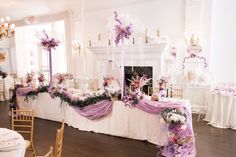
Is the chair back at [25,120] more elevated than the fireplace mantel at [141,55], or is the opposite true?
the fireplace mantel at [141,55]

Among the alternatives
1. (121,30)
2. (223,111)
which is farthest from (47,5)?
(223,111)

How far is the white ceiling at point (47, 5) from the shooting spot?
7.07 metres

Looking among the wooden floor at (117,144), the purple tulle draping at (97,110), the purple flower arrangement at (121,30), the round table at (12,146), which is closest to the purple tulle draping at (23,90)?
the wooden floor at (117,144)

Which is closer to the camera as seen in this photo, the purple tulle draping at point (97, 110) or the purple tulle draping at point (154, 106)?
the purple tulle draping at point (154, 106)

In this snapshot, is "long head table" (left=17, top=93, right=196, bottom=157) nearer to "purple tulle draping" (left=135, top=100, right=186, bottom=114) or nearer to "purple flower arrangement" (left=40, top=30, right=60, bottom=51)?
"purple tulle draping" (left=135, top=100, right=186, bottom=114)

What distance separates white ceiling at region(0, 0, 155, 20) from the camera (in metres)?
7.07

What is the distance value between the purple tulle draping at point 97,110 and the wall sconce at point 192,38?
10.3 feet

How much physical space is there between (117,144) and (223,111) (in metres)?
2.77

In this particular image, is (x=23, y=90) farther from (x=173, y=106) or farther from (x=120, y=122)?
(x=173, y=106)

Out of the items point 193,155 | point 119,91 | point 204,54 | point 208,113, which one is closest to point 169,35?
point 204,54

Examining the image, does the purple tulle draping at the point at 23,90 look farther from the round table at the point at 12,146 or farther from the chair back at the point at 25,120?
the round table at the point at 12,146

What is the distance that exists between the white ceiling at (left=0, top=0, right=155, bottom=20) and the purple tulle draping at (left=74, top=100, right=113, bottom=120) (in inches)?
161

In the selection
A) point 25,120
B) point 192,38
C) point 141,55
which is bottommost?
point 25,120

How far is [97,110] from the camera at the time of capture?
451 cm
